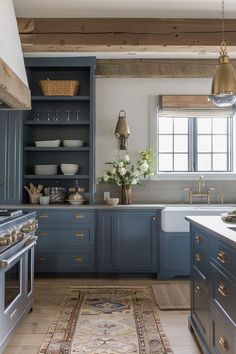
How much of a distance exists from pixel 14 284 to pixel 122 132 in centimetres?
273

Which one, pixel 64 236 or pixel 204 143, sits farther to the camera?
pixel 204 143

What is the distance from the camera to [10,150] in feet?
15.1

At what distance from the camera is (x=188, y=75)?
4953 mm

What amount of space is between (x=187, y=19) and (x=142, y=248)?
8.48 ft

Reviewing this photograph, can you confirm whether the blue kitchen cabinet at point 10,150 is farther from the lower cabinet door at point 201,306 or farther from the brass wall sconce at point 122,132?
the lower cabinet door at point 201,306

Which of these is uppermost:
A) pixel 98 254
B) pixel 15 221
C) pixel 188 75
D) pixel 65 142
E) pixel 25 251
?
pixel 188 75

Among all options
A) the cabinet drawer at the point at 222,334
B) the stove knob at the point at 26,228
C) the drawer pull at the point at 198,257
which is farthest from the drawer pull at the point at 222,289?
the stove knob at the point at 26,228

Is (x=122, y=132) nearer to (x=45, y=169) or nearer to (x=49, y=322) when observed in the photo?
(x=45, y=169)

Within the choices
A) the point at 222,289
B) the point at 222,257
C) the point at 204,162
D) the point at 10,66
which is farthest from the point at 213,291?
the point at 204,162

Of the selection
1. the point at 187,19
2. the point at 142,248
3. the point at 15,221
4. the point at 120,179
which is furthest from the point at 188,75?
the point at 15,221

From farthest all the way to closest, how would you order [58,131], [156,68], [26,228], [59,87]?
[58,131] < [156,68] < [59,87] < [26,228]

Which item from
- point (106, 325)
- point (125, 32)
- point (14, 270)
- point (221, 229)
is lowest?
point (106, 325)

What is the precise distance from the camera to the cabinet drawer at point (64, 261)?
172 inches

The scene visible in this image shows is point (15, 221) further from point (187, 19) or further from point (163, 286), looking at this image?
point (187, 19)
